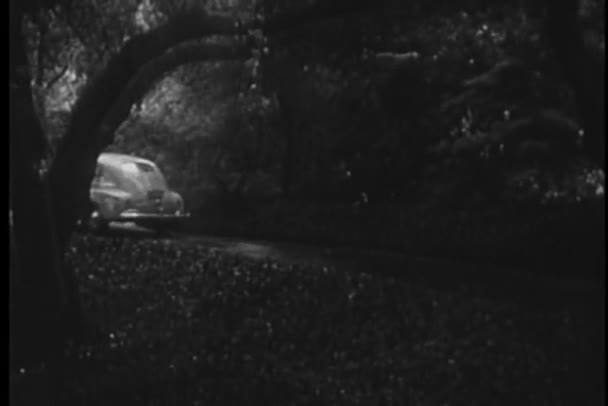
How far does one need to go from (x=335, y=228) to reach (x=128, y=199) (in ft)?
16.0

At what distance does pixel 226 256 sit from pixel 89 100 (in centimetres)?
896

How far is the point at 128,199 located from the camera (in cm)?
2552

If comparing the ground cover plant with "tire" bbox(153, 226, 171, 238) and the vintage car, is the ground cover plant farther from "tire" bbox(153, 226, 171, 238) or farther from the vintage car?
"tire" bbox(153, 226, 171, 238)

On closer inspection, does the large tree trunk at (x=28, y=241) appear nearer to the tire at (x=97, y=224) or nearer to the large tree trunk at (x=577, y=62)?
the large tree trunk at (x=577, y=62)

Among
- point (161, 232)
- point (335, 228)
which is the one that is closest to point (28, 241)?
point (161, 232)

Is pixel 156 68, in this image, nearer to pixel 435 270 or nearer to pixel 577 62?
pixel 577 62

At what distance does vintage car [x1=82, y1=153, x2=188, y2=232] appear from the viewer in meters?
25.3

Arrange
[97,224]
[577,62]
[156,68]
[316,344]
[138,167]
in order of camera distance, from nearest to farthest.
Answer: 1. [577,62]
2. [316,344]
3. [156,68]
4. [97,224]
5. [138,167]

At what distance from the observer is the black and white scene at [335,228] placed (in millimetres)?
10508

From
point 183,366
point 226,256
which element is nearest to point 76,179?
point 183,366

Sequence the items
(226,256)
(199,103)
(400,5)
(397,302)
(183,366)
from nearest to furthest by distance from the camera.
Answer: (183,366) < (400,5) < (397,302) < (226,256) < (199,103)

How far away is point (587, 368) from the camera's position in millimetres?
10688

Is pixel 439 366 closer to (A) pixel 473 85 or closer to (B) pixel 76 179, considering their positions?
(B) pixel 76 179

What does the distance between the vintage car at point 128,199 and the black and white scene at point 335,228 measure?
0.17ft
